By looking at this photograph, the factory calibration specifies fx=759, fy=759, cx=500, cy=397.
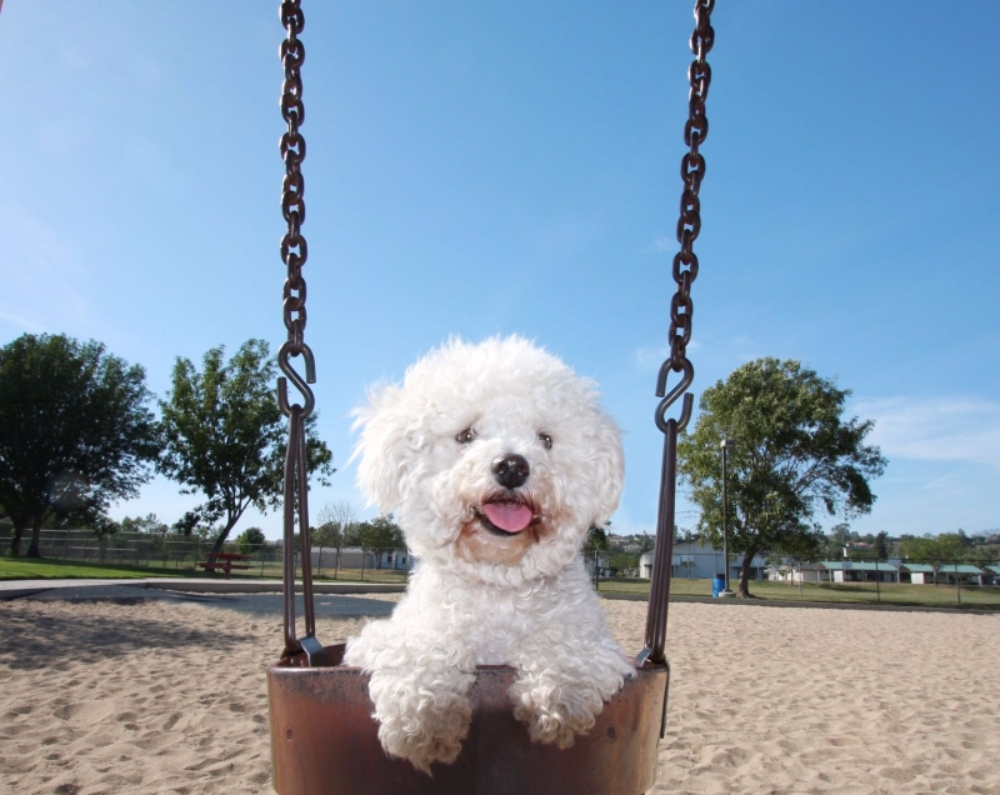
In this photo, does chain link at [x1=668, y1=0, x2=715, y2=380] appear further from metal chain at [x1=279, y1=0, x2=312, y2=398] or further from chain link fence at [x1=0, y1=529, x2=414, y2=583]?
chain link fence at [x1=0, y1=529, x2=414, y2=583]

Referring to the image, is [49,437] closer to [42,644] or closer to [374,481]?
[42,644]

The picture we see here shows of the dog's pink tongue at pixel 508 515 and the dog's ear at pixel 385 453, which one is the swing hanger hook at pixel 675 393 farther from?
the dog's ear at pixel 385 453

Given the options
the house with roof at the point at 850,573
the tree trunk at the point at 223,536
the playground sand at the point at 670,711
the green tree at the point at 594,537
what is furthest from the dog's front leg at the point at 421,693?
the house with roof at the point at 850,573

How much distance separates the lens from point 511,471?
5.75ft

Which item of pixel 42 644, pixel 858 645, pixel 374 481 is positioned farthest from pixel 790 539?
pixel 374 481

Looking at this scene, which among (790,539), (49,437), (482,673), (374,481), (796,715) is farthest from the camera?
(49,437)

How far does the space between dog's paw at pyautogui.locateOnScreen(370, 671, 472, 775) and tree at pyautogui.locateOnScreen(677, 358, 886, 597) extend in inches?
1249

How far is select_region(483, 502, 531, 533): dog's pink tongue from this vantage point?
1778 mm

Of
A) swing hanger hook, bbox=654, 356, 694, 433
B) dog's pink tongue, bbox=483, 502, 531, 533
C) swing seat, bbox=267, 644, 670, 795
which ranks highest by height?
swing hanger hook, bbox=654, 356, 694, 433

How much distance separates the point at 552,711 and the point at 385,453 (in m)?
0.79

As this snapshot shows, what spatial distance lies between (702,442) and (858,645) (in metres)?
21.0

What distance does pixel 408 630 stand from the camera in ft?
5.80

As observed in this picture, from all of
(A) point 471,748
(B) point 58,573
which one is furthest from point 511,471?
(B) point 58,573

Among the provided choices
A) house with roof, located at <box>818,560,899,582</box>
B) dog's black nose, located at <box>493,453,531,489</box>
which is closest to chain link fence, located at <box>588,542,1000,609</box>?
house with roof, located at <box>818,560,899,582</box>
